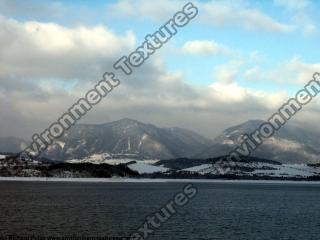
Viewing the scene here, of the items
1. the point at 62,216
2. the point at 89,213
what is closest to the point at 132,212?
the point at 89,213

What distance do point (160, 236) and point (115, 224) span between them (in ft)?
68.7

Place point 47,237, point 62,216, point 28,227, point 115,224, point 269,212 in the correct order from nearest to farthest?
1. point 47,237
2. point 28,227
3. point 115,224
4. point 62,216
5. point 269,212

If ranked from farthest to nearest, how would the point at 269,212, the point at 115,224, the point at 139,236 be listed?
the point at 269,212, the point at 115,224, the point at 139,236

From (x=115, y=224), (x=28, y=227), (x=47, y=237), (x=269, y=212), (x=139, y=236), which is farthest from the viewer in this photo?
(x=269, y=212)

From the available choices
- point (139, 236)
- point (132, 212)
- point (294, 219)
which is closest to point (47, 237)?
point (139, 236)

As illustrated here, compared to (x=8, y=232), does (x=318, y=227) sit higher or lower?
lower

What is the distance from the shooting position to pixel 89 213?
141625 mm

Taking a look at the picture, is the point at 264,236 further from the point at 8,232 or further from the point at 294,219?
the point at 8,232

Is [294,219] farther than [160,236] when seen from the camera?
Yes

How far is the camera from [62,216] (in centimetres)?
13212

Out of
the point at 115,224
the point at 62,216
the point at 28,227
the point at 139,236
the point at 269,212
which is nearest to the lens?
the point at 139,236

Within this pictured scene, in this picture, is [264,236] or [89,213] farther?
[89,213]

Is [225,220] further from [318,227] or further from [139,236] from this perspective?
[139,236]

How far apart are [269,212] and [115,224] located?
60.5 meters
